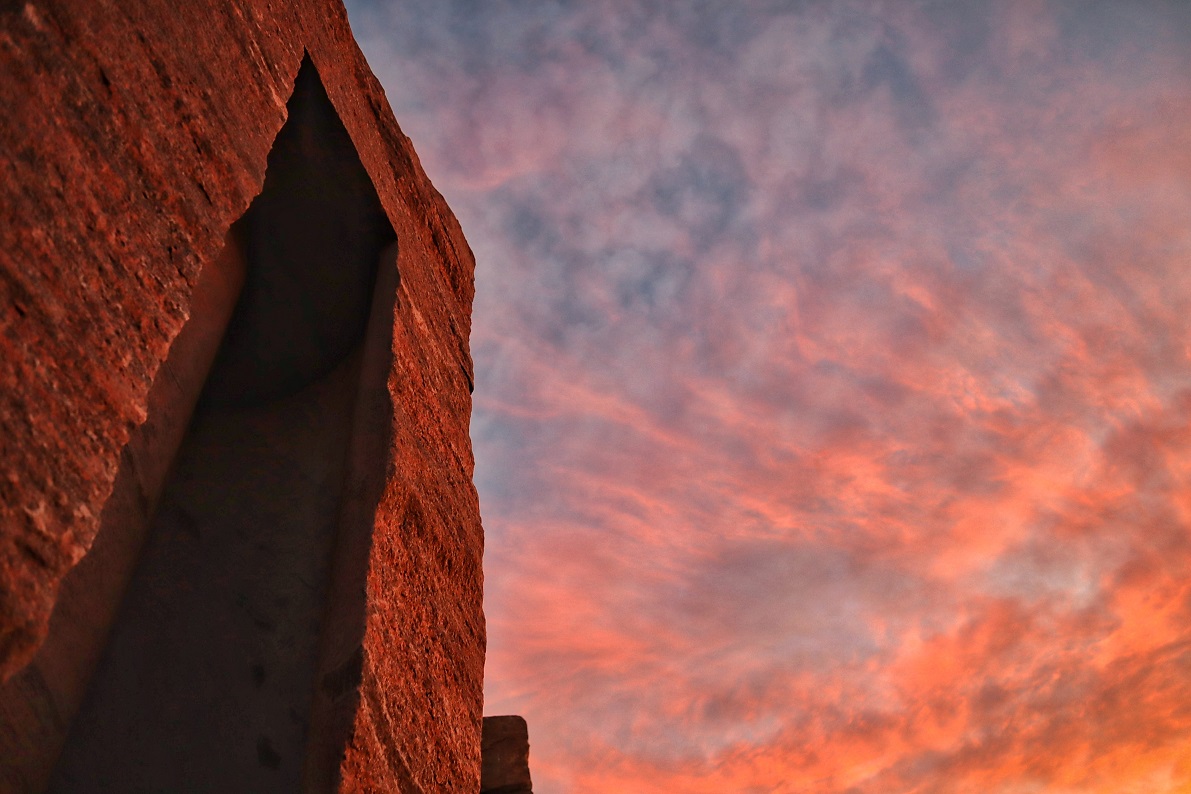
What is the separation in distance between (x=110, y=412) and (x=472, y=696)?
1.84 m

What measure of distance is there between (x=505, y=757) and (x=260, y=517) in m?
2.15

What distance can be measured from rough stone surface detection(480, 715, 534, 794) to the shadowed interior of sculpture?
2024 mm

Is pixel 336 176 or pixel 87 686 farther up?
pixel 336 176

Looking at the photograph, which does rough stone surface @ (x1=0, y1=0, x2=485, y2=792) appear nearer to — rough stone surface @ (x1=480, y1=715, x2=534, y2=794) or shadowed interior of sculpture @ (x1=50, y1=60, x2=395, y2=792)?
shadowed interior of sculpture @ (x1=50, y1=60, x2=395, y2=792)

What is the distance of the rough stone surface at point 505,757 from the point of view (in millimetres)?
4547

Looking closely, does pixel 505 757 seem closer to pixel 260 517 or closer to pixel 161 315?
pixel 260 517

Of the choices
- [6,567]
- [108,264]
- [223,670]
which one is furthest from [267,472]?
[6,567]

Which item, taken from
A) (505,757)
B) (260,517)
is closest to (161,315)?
(260,517)

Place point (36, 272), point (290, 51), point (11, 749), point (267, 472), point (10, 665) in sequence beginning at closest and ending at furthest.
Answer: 1. point (10, 665)
2. point (36, 272)
3. point (11, 749)
4. point (290, 51)
5. point (267, 472)

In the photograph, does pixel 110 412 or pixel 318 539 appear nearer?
pixel 110 412

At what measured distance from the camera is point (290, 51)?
3.03 metres

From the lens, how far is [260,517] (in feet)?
10.8

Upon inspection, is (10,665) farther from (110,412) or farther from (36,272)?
(36,272)

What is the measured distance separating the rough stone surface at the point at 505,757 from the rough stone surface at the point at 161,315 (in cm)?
159
